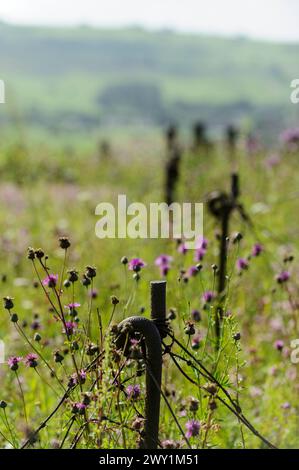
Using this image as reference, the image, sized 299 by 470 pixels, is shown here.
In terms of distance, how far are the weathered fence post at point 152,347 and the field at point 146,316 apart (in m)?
0.03

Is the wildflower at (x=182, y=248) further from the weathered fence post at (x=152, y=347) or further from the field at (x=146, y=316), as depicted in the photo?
the weathered fence post at (x=152, y=347)

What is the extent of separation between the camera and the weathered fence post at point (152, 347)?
68.2 inches

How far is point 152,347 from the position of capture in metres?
1.75

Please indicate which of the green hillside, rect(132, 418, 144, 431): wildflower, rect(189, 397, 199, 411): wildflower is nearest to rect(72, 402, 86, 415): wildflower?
rect(132, 418, 144, 431): wildflower

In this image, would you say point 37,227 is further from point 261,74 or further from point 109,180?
point 261,74

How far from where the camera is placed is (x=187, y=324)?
1.96 m

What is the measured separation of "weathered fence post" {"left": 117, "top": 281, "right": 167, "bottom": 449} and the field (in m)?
0.03


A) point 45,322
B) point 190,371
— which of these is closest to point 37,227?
point 45,322

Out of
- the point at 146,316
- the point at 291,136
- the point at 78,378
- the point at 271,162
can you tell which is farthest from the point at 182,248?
the point at 271,162

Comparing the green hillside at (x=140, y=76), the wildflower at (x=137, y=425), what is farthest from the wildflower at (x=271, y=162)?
the green hillside at (x=140, y=76)

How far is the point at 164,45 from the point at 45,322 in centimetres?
15149

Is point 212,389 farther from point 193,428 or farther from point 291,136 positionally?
point 291,136

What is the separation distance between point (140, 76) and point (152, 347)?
4827 inches

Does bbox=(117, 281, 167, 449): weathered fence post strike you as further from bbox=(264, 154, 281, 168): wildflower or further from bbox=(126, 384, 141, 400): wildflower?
bbox=(264, 154, 281, 168): wildflower
